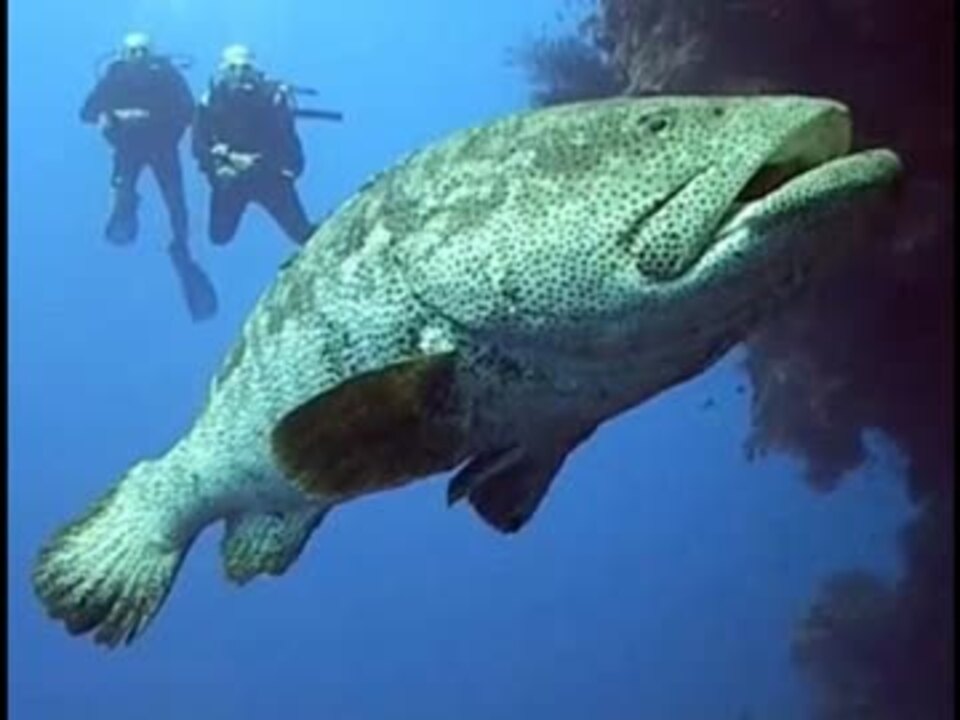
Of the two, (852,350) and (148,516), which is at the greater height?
(852,350)

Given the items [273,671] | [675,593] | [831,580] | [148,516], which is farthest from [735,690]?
[148,516]

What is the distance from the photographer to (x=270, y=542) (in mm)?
4109

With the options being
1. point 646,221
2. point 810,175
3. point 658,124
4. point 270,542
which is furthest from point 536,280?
point 270,542

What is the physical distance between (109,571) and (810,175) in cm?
221

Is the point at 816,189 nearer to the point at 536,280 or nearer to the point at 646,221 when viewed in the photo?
the point at 646,221

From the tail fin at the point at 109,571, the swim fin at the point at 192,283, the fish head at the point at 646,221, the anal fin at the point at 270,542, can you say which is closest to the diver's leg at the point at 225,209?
the swim fin at the point at 192,283

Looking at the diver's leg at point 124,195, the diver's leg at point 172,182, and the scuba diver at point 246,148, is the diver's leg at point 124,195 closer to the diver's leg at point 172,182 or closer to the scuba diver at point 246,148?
the diver's leg at point 172,182

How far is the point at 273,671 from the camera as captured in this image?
190 feet

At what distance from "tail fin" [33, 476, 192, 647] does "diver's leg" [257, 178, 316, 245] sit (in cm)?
740

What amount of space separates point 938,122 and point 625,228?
218 inches

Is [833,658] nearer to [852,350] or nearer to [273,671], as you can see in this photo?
[852,350]

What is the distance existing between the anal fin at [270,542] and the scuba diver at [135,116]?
10395 millimetres

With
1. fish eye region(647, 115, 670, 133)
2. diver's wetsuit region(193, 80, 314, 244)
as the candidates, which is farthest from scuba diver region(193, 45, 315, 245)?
fish eye region(647, 115, 670, 133)

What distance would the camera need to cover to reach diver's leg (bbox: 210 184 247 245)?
456 inches
